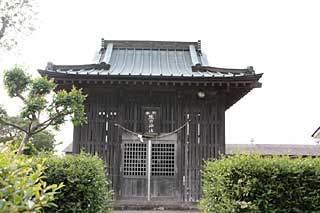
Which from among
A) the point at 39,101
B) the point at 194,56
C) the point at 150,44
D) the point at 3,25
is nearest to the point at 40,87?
the point at 39,101

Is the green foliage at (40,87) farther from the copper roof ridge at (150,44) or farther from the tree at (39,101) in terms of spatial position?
the copper roof ridge at (150,44)

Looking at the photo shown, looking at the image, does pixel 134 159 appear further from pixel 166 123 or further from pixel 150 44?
pixel 150 44

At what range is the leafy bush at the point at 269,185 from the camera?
235 inches

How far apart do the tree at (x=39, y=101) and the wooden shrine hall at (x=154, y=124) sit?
73.0 inches

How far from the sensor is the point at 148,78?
416 inches

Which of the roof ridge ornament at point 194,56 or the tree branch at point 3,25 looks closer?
the roof ridge ornament at point 194,56

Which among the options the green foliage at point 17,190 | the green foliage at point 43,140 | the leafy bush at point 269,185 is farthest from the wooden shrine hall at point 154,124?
the green foliage at point 43,140

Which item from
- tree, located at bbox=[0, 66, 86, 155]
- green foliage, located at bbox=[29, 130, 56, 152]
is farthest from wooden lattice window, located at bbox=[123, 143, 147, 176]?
green foliage, located at bbox=[29, 130, 56, 152]

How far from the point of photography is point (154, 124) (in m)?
11.1

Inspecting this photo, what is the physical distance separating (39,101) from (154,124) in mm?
3956

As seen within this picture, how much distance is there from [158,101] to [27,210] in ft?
29.3

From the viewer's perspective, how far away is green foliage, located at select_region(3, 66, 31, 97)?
860 cm

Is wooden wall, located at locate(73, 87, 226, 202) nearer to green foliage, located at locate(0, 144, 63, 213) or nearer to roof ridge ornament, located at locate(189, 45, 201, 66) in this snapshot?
roof ridge ornament, located at locate(189, 45, 201, 66)

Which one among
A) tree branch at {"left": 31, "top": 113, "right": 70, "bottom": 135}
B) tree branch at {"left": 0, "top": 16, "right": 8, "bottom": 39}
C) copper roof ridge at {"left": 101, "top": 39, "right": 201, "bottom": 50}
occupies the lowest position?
tree branch at {"left": 31, "top": 113, "right": 70, "bottom": 135}
